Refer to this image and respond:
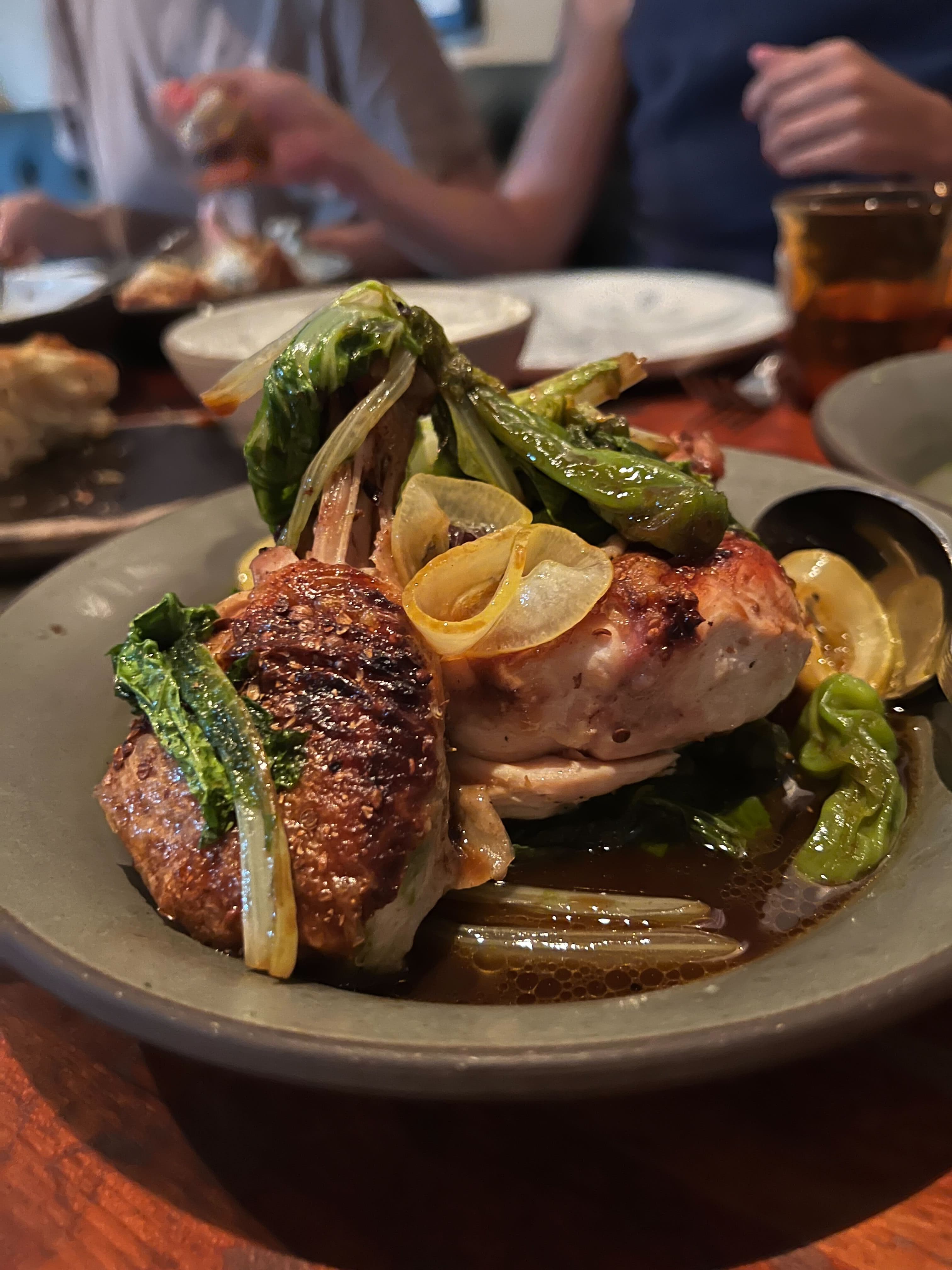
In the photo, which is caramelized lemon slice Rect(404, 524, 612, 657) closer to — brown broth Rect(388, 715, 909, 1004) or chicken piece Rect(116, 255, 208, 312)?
brown broth Rect(388, 715, 909, 1004)

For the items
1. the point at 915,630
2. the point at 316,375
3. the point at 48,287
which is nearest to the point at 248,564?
the point at 316,375

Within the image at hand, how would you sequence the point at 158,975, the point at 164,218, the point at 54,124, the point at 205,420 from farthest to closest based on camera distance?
the point at 54,124, the point at 164,218, the point at 205,420, the point at 158,975

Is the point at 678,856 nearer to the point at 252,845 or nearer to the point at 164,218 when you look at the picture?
the point at 252,845

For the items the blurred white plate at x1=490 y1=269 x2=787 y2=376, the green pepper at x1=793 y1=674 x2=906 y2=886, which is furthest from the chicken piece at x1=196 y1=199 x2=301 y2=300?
the green pepper at x1=793 y1=674 x2=906 y2=886

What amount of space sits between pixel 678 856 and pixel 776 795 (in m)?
0.20

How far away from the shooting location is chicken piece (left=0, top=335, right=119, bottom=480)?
2.48 metres

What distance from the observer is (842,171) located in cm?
376

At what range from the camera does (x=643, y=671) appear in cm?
114

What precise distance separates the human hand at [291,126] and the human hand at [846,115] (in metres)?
1.77

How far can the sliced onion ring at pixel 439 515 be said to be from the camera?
1.25m

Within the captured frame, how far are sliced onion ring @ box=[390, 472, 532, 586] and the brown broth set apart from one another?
1.40 feet

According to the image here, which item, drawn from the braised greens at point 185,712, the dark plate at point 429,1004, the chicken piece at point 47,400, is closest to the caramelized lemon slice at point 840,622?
the dark plate at point 429,1004

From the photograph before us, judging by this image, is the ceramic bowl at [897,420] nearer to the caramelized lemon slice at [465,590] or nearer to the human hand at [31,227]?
the caramelized lemon slice at [465,590]

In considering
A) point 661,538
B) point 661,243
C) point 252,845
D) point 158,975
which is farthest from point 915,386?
point 661,243
